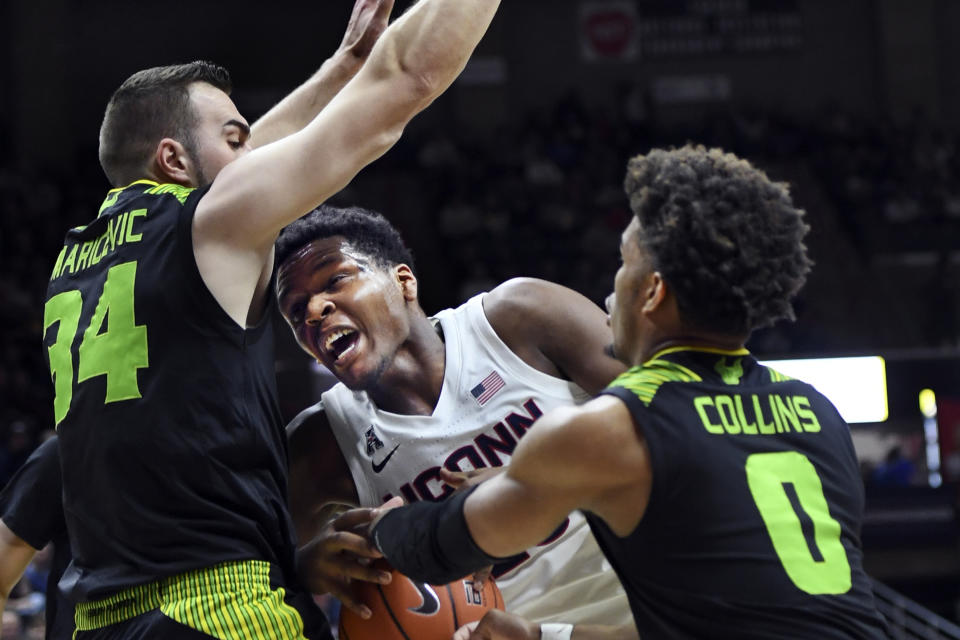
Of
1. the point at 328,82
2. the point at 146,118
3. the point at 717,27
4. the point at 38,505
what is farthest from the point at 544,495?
the point at 717,27

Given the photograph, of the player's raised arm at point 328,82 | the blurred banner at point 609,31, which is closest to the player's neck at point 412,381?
the player's raised arm at point 328,82

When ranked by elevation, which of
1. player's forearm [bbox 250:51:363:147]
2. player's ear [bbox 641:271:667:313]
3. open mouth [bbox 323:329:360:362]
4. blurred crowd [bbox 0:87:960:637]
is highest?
player's forearm [bbox 250:51:363:147]

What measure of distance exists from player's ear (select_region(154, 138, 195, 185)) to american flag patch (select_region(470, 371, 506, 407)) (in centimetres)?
102

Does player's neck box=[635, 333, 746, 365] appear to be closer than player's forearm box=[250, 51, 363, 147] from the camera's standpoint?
Yes

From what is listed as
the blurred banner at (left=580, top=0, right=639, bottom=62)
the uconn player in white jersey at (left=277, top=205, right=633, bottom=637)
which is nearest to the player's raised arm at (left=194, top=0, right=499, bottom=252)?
the uconn player in white jersey at (left=277, top=205, right=633, bottom=637)

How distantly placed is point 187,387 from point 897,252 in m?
14.6

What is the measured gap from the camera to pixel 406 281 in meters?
3.40

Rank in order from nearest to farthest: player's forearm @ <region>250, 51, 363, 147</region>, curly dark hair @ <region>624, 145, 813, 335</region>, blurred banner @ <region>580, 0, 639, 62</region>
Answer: curly dark hair @ <region>624, 145, 813, 335</region>, player's forearm @ <region>250, 51, 363, 147</region>, blurred banner @ <region>580, 0, 639, 62</region>

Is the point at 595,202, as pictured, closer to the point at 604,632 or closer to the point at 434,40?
the point at 604,632

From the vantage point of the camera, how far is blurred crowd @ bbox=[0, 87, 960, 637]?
1411cm

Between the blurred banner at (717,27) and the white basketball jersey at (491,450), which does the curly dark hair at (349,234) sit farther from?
the blurred banner at (717,27)

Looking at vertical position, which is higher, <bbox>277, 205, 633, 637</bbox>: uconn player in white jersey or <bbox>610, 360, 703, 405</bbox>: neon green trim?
<bbox>610, 360, 703, 405</bbox>: neon green trim

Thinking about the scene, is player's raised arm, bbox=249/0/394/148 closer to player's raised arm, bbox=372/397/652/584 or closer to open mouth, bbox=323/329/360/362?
open mouth, bbox=323/329/360/362

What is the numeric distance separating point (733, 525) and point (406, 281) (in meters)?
1.56
